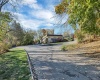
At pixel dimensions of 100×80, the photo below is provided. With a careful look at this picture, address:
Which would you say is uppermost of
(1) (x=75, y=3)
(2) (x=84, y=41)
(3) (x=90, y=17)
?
(1) (x=75, y=3)

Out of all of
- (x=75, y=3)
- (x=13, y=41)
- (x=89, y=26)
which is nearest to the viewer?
(x=75, y=3)

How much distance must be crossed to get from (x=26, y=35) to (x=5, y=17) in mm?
37478

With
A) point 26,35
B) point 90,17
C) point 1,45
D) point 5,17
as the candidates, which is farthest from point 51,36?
point 90,17

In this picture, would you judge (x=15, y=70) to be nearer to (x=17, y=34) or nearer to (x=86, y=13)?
(x=86, y=13)

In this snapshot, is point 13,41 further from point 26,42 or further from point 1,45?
point 1,45

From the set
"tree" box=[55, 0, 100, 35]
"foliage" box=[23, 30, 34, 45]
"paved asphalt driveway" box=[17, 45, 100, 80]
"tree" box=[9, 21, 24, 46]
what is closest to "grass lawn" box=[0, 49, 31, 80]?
"paved asphalt driveway" box=[17, 45, 100, 80]

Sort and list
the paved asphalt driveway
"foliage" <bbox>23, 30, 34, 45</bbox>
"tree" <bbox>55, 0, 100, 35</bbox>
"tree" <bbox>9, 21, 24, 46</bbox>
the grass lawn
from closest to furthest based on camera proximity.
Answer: the paved asphalt driveway
the grass lawn
"tree" <bbox>55, 0, 100, 35</bbox>
"tree" <bbox>9, 21, 24, 46</bbox>
"foliage" <bbox>23, 30, 34, 45</bbox>

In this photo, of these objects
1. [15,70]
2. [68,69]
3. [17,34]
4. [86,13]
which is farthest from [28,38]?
[68,69]

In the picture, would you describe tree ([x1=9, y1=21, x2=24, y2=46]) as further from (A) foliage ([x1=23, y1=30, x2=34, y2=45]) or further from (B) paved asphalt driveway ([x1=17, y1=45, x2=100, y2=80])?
(B) paved asphalt driveway ([x1=17, y1=45, x2=100, y2=80])

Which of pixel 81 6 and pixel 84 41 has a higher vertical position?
pixel 81 6

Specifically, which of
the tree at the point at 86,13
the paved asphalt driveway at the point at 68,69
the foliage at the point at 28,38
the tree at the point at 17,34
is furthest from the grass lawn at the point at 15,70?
the foliage at the point at 28,38

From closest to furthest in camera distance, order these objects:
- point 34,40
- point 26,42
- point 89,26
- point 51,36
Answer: point 89,26 < point 26,42 < point 34,40 < point 51,36

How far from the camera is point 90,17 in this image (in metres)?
13.6

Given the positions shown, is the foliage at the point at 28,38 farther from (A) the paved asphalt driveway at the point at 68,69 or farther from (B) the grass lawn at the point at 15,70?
(A) the paved asphalt driveway at the point at 68,69
